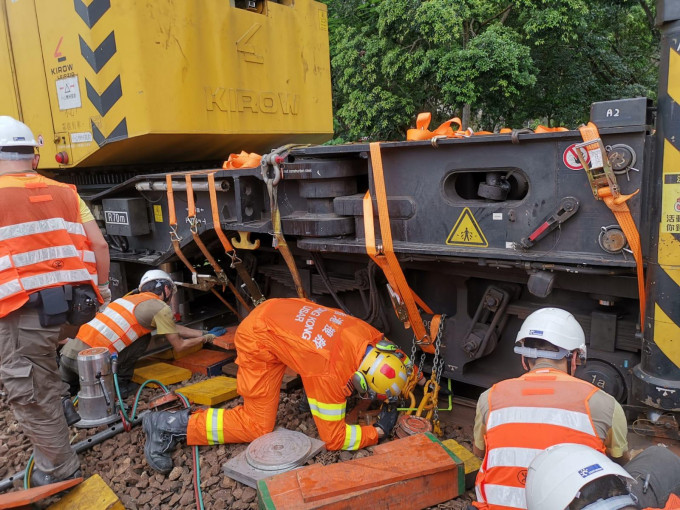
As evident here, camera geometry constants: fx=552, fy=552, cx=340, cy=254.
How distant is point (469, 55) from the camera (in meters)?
9.59

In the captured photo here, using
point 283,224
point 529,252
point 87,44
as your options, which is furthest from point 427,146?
point 87,44

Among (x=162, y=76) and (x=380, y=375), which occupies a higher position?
(x=162, y=76)

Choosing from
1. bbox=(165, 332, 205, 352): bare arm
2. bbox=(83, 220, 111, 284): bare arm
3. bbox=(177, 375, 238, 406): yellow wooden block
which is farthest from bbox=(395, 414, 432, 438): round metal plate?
bbox=(83, 220, 111, 284): bare arm

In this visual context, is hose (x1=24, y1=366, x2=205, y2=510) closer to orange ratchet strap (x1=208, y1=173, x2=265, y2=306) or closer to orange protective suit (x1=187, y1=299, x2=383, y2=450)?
orange protective suit (x1=187, y1=299, x2=383, y2=450)

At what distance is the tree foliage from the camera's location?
968 cm

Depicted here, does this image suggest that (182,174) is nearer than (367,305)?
No

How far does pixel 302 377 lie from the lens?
10.4 ft

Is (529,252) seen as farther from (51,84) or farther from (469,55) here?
(469,55)

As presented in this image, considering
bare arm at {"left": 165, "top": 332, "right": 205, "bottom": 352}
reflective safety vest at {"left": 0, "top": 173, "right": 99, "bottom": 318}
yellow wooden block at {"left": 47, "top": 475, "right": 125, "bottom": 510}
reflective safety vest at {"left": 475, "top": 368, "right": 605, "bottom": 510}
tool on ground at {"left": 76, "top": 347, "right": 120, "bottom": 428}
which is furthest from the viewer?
bare arm at {"left": 165, "top": 332, "right": 205, "bottom": 352}

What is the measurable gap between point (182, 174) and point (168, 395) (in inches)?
61.3

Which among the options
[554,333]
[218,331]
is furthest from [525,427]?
[218,331]

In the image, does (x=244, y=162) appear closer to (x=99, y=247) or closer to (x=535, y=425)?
(x=99, y=247)

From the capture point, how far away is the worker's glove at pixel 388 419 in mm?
3281

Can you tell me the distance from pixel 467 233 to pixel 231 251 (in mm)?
1838
